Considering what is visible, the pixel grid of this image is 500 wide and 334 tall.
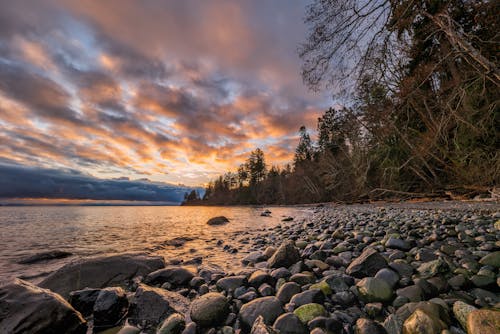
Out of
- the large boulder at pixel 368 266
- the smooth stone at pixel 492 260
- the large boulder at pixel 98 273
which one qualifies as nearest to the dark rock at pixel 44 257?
the large boulder at pixel 98 273

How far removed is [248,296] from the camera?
2.38 metres

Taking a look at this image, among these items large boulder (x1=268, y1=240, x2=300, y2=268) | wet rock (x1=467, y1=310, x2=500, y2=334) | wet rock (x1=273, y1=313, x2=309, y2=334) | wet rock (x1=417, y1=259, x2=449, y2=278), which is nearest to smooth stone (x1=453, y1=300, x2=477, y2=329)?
wet rock (x1=467, y1=310, x2=500, y2=334)

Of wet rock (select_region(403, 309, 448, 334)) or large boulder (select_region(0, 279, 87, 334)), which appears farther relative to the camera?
large boulder (select_region(0, 279, 87, 334))

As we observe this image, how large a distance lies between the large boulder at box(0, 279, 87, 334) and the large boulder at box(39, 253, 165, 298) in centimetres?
112

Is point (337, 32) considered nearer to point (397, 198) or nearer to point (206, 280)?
point (206, 280)

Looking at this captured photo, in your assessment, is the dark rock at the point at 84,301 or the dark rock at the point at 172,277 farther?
the dark rock at the point at 172,277

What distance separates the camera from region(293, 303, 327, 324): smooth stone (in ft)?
6.03

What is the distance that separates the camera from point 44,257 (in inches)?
200

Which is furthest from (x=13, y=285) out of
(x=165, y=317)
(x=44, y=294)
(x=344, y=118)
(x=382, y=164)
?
(x=382, y=164)

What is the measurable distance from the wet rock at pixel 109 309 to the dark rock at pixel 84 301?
4.8 inches

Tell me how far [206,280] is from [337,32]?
211 inches

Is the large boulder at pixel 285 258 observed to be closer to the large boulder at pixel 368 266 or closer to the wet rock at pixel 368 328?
the large boulder at pixel 368 266

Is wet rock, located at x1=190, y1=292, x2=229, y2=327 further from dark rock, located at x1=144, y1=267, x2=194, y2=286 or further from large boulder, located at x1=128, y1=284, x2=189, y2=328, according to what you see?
dark rock, located at x1=144, y1=267, x2=194, y2=286

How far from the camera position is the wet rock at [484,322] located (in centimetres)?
133
